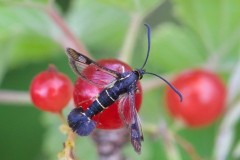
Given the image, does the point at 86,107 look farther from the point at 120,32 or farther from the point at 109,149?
the point at 120,32

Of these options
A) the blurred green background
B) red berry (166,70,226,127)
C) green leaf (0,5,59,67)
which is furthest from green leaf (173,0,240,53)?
green leaf (0,5,59,67)

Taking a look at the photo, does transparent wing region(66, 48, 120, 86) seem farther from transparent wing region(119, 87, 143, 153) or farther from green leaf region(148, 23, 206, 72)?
green leaf region(148, 23, 206, 72)

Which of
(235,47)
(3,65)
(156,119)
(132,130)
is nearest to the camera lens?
(132,130)

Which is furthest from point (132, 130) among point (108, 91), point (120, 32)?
point (120, 32)

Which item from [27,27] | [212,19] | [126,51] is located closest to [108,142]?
[126,51]

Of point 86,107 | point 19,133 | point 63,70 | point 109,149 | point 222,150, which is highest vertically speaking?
point 86,107
